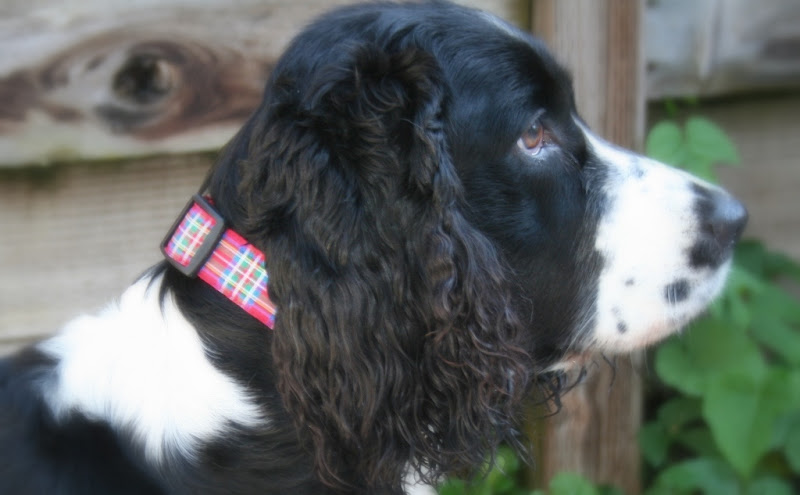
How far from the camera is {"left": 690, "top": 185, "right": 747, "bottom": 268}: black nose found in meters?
1.88

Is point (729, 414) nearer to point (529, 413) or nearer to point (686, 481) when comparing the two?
point (686, 481)

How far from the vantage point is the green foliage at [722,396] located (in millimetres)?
2422

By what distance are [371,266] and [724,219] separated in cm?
85

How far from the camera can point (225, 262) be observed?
165cm

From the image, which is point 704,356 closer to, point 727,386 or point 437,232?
point 727,386

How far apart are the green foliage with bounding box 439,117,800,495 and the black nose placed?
522 mm

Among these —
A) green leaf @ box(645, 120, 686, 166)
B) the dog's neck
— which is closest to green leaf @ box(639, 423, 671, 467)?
green leaf @ box(645, 120, 686, 166)

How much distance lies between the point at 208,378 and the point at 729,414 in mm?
1521

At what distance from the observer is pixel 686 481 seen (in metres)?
2.56

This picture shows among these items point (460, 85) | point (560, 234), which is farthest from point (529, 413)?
point (460, 85)

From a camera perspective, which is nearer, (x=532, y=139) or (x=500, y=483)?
(x=532, y=139)

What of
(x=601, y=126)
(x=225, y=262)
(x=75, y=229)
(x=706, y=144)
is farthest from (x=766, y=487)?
(x=75, y=229)

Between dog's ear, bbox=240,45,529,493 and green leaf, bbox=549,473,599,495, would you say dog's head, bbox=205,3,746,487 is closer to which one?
dog's ear, bbox=240,45,529,493

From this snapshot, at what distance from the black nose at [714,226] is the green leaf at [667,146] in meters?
0.54
